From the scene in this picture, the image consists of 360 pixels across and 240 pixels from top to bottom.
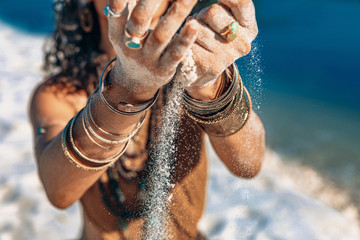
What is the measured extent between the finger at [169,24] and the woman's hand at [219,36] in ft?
0.24

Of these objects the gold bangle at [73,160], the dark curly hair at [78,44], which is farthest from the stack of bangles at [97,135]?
the dark curly hair at [78,44]

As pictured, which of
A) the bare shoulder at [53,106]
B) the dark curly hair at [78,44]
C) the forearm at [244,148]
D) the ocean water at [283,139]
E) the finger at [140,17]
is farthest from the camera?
the ocean water at [283,139]

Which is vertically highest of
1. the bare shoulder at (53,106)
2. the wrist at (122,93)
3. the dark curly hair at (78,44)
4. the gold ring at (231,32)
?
the gold ring at (231,32)

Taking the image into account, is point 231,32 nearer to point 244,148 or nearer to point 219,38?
point 219,38

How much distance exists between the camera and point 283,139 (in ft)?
10.5

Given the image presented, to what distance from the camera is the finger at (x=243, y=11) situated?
1.86 ft

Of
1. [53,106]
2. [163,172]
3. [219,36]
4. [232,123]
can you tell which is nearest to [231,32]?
[219,36]

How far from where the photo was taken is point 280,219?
1.99 meters

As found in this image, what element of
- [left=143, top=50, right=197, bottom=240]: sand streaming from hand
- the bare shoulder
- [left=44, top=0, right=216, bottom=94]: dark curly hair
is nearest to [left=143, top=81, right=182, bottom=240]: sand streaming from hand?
[left=143, top=50, right=197, bottom=240]: sand streaming from hand

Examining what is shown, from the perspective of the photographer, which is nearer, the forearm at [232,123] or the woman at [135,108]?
the woman at [135,108]

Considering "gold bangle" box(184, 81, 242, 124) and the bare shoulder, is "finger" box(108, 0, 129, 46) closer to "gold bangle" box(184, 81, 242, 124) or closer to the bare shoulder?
"gold bangle" box(184, 81, 242, 124)

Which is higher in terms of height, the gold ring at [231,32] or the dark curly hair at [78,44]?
the gold ring at [231,32]

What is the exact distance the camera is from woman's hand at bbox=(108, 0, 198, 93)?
0.50 metres

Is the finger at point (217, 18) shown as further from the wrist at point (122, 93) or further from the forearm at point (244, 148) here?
the forearm at point (244, 148)
